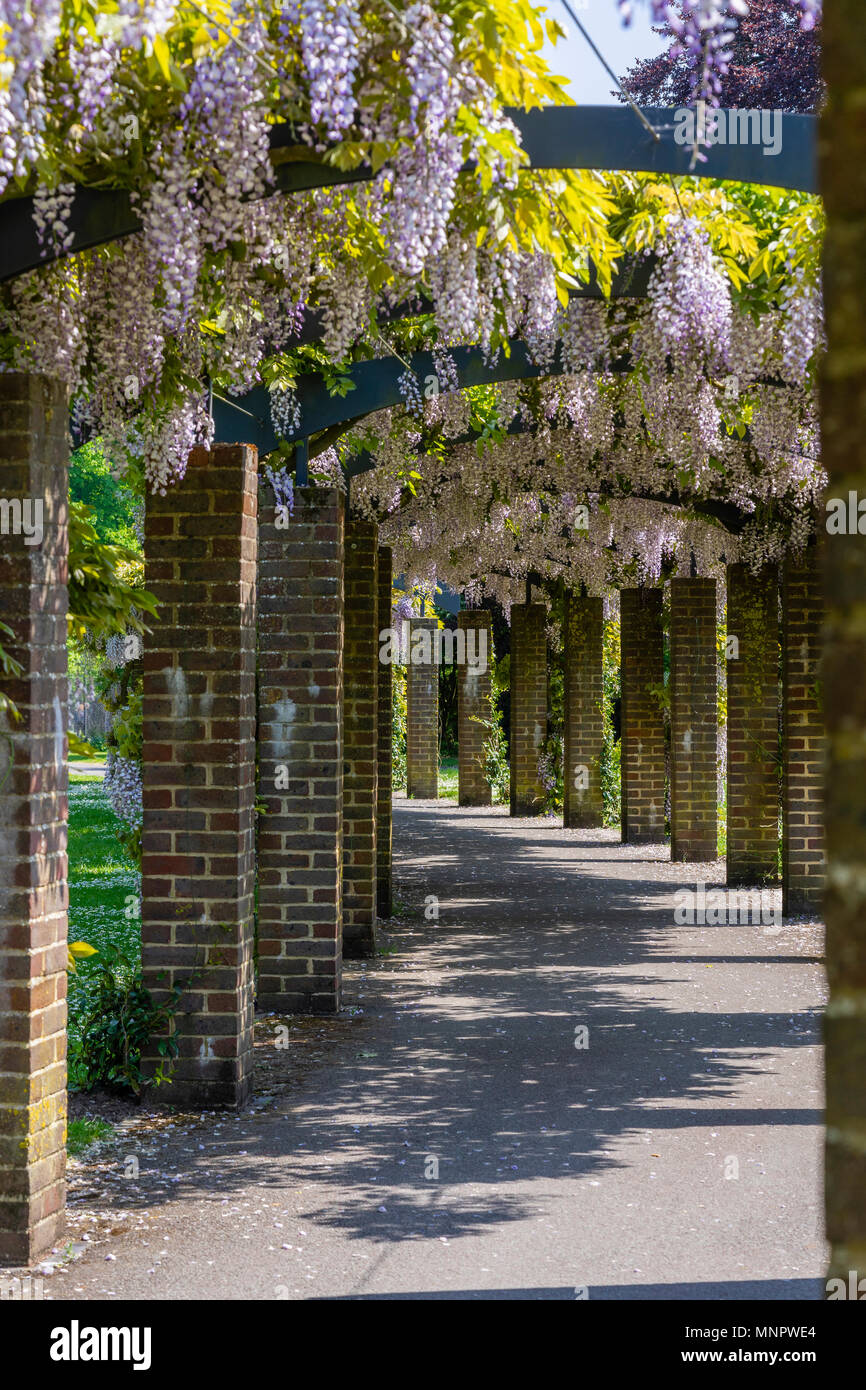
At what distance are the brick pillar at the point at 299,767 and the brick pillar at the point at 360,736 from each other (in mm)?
1542

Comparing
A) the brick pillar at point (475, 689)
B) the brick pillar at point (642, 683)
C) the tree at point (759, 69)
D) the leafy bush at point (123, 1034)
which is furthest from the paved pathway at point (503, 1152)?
the brick pillar at point (475, 689)

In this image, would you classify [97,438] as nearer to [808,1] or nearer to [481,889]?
[808,1]

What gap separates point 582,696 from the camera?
55.0 feet

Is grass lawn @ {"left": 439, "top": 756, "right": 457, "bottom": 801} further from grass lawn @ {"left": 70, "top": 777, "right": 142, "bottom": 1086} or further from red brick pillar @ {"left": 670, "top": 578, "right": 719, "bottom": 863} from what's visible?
red brick pillar @ {"left": 670, "top": 578, "right": 719, "bottom": 863}

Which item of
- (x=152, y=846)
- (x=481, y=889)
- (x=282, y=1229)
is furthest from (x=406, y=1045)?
(x=481, y=889)

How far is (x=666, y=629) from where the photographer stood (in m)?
15.2

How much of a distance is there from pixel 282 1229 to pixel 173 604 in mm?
2285

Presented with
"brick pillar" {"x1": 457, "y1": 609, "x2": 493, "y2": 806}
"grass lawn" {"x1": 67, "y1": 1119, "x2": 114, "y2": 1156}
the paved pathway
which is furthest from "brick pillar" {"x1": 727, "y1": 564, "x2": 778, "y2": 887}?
"brick pillar" {"x1": 457, "y1": 609, "x2": 493, "y2": 806}

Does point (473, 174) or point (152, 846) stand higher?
point (473, 174)

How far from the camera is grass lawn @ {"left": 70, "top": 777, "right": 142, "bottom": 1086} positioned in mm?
7434

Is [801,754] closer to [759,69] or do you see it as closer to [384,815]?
[384,815]

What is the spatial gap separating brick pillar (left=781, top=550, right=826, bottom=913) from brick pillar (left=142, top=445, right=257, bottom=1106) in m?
5.76

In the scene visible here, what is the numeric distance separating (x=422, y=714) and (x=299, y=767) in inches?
606

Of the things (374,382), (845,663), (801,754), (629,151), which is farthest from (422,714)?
(845,663)
